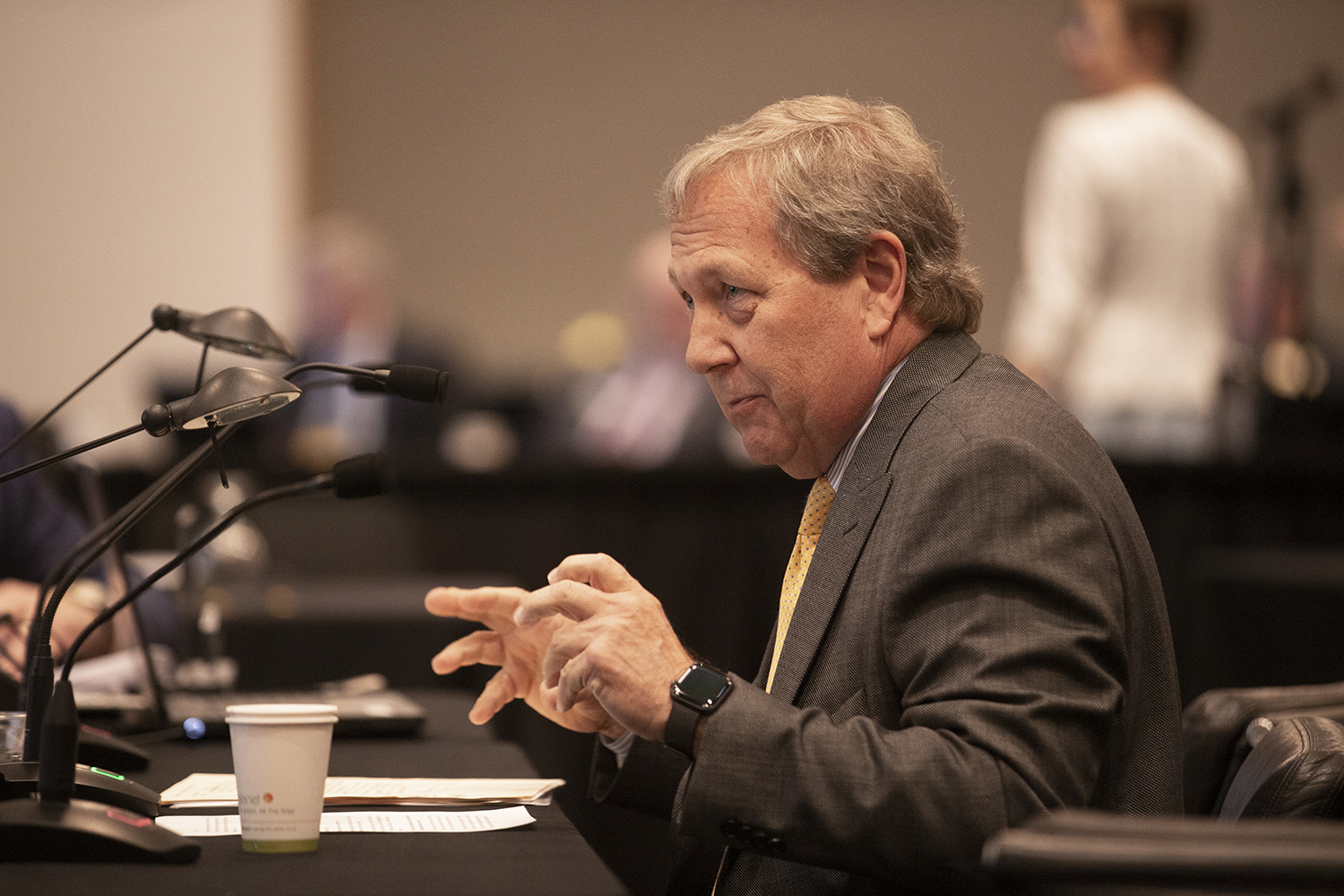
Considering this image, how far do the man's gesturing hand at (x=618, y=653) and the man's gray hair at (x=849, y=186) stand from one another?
0.43m

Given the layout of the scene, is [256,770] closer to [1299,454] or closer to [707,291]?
[707,291]

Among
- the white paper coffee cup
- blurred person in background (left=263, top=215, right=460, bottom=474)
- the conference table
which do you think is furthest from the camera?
blurred person in background (left=263, top=215, right=460, bottom=474)

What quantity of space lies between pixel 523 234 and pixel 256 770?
8.04 meters

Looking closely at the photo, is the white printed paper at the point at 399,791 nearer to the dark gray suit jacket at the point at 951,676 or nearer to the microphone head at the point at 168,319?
the dark gray suit jacket at the point at 951,676

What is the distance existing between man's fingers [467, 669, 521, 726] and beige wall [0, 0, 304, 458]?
6151 millimetres

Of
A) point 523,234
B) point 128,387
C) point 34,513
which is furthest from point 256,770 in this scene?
point 523,234

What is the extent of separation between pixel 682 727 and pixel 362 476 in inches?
20.9

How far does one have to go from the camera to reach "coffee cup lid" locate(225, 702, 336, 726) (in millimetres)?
1264

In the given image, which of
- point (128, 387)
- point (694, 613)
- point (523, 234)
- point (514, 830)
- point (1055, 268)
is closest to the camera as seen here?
point (514, 830)

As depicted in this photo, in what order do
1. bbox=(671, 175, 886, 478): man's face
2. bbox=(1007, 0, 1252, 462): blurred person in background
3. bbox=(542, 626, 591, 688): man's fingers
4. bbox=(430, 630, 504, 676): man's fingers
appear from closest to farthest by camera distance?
1. bbox=(542, 626, 591, 688): man's fingers
2. bbox=(671, 175, 886, 478): man's face
3. bbox=(430, 630, 504, 676): man's fingers
4. bbox=(1007, 0, 1252, 462): blurred person in background

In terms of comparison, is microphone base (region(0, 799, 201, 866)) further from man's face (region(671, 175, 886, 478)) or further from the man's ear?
the man's ear

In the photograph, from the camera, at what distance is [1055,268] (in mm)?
4703

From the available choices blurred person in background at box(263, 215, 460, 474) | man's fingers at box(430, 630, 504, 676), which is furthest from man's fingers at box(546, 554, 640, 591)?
blurred person in background at box(263, 215, 460, 474)

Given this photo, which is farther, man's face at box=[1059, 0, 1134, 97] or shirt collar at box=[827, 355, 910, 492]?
man's face at box=[1059, 0, 1134, 97]
